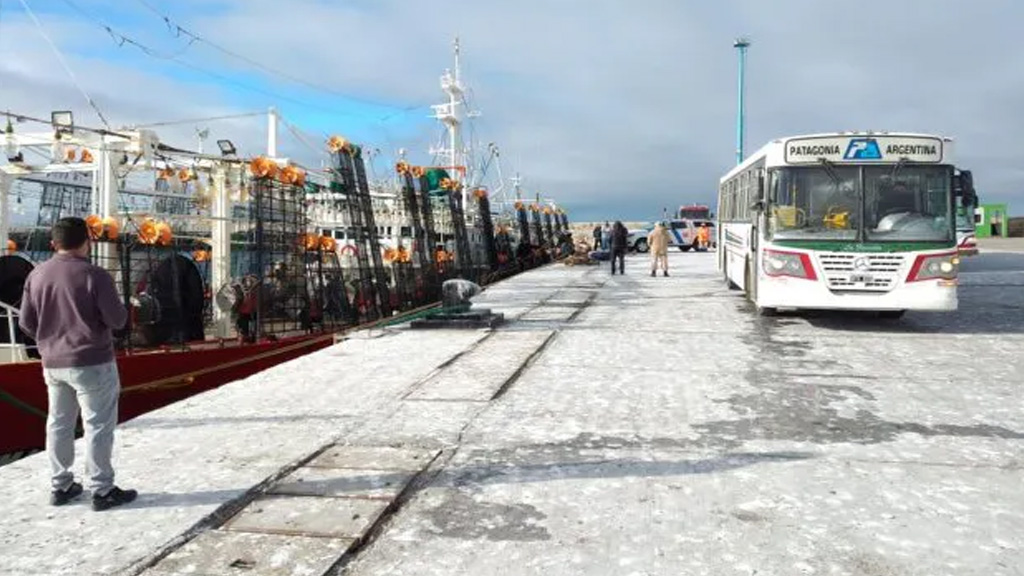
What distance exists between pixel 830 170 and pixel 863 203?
2.20 ft

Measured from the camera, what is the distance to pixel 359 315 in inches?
631

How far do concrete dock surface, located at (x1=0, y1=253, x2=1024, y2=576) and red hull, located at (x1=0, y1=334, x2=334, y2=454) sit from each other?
213cm

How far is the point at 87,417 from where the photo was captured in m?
4.63

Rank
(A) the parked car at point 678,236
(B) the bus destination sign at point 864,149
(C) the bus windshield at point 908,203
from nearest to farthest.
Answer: (C) the bus windshield at point 908,203, (B) the bus destination sign at point 864,149, (A) the parked car at point 678,236

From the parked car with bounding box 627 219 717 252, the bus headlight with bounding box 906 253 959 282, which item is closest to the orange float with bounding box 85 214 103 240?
the bus headlight with bounding box 906 253 959 282

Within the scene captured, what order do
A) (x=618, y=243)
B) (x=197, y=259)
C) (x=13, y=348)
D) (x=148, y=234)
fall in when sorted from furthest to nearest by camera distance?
1. (x=618, y=243)
2. (x=197, y=259)
3. (x=148, y=234)
4. (x=13, y=348)

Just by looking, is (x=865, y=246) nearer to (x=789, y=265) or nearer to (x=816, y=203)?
(x=816, y=203)

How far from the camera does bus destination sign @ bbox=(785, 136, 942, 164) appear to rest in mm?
12242

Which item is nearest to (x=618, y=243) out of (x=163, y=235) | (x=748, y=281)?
(x=748, y=281)

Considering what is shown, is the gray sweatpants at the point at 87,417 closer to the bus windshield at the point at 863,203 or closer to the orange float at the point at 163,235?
the orange float at the point at 163,235

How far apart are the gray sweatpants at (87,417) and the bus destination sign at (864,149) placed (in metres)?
10.5

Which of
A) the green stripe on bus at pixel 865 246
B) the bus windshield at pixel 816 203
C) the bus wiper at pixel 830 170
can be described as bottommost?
the green stripe on bus at pixel 865 246

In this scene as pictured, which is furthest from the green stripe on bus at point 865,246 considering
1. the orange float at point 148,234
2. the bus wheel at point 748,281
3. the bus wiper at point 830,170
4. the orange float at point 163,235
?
the orange float at point 148,234

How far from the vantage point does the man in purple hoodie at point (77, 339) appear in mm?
4543
